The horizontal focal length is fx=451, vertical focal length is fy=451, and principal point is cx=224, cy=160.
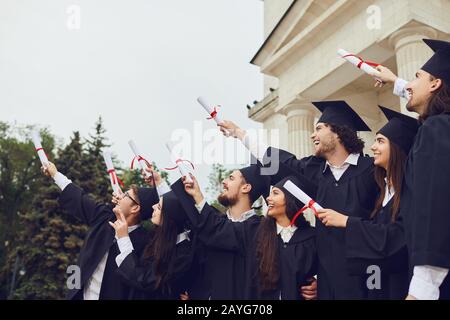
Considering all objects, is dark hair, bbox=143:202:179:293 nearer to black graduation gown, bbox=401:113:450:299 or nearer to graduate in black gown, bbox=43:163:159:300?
graduate in black gown, bbox=43:163:159:300

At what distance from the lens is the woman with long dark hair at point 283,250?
4.03m

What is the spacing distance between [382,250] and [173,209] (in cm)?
237

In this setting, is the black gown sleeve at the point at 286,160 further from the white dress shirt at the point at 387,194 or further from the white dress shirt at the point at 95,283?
the white dress shirt at the point at 95,283

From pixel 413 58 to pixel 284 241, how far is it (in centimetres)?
736

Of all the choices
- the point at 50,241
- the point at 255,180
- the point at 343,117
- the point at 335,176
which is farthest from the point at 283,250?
the point at 50,241

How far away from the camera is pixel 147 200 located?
5875mm

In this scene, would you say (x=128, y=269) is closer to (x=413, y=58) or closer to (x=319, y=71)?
(x=413, y=58)

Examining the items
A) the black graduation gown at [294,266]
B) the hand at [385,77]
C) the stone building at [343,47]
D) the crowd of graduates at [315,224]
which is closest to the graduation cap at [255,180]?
the crowd of graduates at [315,224]

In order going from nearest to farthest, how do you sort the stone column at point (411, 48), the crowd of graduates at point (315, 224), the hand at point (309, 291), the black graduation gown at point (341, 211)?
the crowd of graduates at point (315, 224)
the black graduation gown at point (341, 211)
the hand at point (309, 291)
the stone column at point (411, 48)

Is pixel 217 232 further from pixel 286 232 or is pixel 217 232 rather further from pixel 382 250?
pixel 382 250

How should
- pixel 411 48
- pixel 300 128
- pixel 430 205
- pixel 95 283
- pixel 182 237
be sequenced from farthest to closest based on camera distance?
1. pixel 300 128
2. pixel 411 48
3. pixel 95 283
4. pixel 182 237
5. pixel 430 205

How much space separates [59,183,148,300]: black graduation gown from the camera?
5.25m

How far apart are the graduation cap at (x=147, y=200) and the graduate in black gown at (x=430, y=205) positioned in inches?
137

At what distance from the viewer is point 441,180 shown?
2678mm
